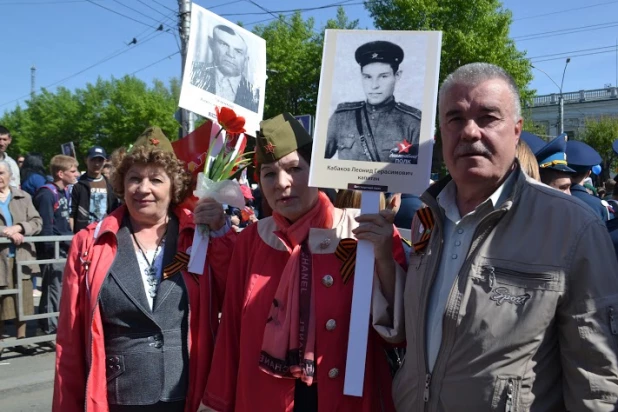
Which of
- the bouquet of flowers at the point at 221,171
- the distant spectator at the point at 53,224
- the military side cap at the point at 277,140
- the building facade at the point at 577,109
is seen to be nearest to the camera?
the military side cap at the point at 277,140

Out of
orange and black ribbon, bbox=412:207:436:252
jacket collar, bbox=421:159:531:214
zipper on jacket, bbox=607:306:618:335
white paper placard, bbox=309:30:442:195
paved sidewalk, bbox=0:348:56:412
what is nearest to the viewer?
zipper on jacket, bbox=607:306:618:335

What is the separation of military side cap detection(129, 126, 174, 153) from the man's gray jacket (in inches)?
69.3

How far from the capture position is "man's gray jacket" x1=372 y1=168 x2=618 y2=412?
5.58 ft

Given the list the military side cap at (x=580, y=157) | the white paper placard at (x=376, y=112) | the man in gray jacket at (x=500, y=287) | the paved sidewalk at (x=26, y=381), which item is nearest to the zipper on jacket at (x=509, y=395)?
the man in gray jacket at (x=500, y=287)

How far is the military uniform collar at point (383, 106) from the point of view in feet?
7.67

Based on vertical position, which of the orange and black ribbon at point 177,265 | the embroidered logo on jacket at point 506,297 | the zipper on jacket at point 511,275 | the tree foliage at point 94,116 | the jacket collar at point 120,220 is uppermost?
the tree foliage at point 94,116

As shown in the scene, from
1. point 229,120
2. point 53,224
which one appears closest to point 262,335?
point 229,120

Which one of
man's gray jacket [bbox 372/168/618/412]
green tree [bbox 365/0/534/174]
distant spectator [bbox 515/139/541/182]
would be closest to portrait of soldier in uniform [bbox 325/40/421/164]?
man's gray jacket [bbox 372/168/618/412]

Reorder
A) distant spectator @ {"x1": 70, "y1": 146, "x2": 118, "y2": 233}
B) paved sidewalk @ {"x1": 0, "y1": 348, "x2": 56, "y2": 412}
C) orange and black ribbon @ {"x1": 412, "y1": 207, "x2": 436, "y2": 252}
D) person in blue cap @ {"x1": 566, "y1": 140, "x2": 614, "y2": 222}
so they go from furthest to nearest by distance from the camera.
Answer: distant spectator @ {"x1": 70, "y1": 146, "x2": 118, "y2": 233}
paved sidewalk @ {"x1": 0, "y1": 348, "x2": 56, "y2": 412}
person in blue cap @ {"x1": 566, "y1": 140, "x2": 614, "y2": 222}
orange and black ribbon @ {"x1": 412, "y1": 207, "x2": 436, "y2": 252}

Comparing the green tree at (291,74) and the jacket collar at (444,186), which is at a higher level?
the green tree at (291,74)

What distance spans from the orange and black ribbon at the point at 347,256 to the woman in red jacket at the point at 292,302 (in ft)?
0.04

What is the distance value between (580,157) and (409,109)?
2.52m

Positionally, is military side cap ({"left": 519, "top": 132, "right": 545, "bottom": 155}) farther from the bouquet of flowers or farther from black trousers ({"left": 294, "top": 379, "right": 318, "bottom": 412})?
black trousers ({"left": 294, "top": 379, "right": 318, "bottom": 412})

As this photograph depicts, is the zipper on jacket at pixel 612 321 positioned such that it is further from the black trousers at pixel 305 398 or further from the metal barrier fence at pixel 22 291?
the metal barrier fence at pixel 22 291
